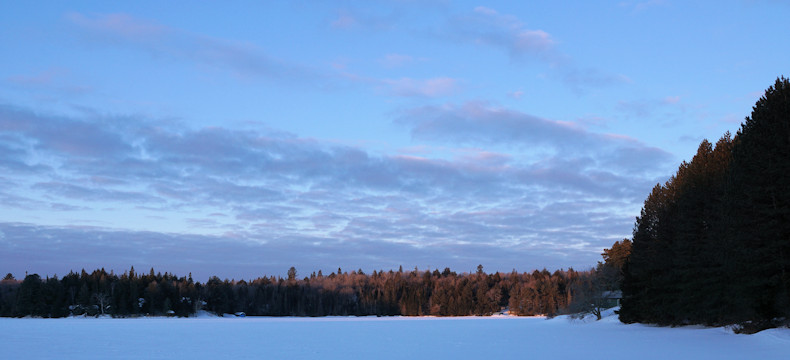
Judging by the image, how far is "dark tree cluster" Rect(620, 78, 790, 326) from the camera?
36.8 meters

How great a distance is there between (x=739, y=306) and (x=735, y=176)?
7823 mm

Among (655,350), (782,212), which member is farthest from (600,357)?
(782,212)

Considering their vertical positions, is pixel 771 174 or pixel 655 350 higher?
pixel 771 174

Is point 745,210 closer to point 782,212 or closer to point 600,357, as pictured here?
point 782,212

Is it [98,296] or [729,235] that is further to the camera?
[98,296]

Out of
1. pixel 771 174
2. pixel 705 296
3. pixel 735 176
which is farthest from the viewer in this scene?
pixel 705 296

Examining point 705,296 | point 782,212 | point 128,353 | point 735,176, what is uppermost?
point 735,176

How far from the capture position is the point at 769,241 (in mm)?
36812

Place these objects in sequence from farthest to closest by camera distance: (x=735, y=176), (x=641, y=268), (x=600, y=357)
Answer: (x=641, y=268) → (x=735, y=176) → (x=600, y=357)

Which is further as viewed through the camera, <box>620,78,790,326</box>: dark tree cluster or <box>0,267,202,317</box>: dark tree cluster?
<box>0,267,202,317</box>: dark tree cluster

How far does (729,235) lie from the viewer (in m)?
40.8

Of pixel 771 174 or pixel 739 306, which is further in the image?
pixel 739 306

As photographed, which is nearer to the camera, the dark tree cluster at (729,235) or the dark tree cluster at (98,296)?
the dark tree cluster at (729,235)

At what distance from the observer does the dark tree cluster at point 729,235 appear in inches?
1447
